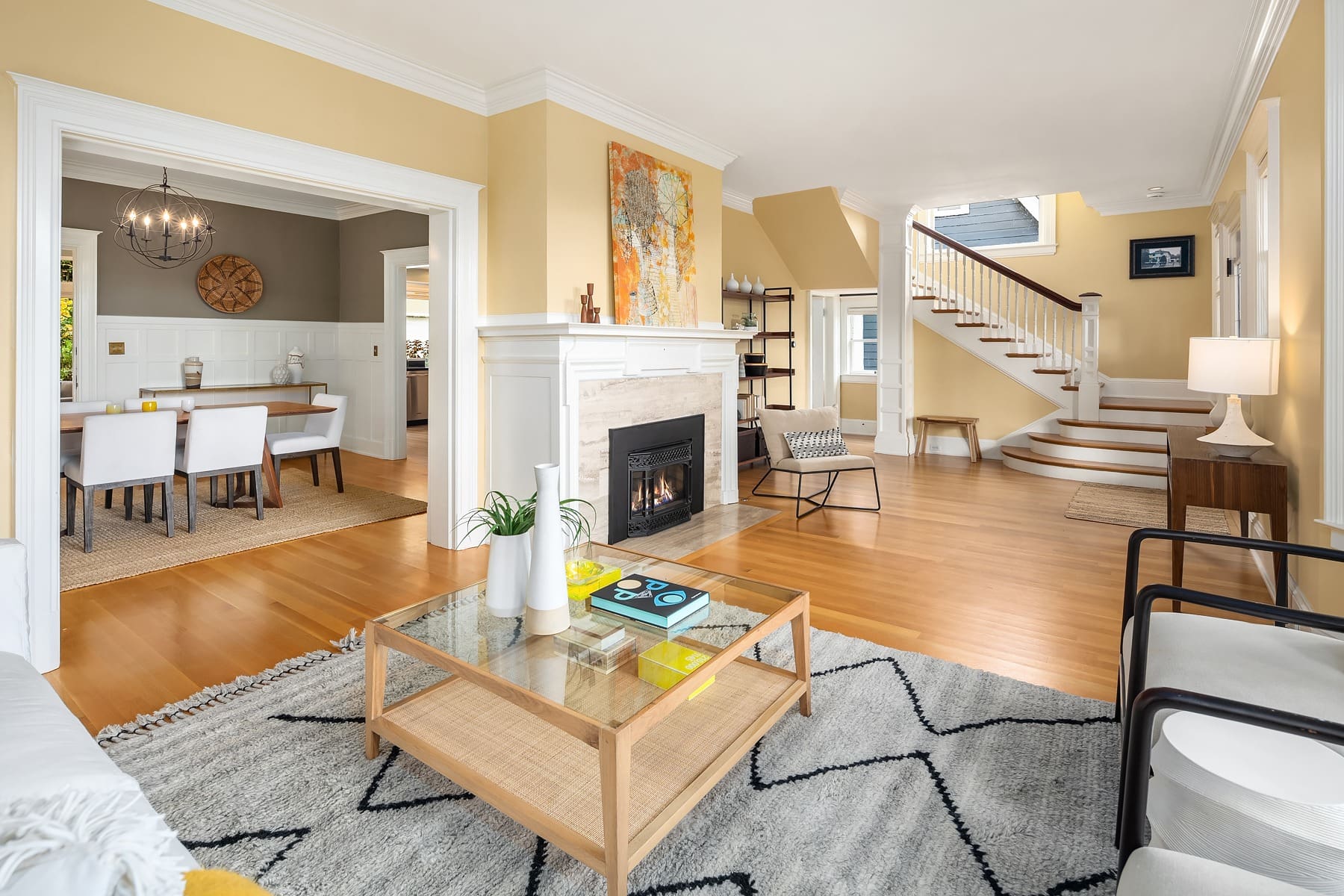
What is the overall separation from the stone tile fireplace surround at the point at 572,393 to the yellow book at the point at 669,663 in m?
2.16

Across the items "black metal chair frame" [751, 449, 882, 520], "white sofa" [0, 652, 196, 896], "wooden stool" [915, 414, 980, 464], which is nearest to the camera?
"white sofa" [0, 652, 196, 896]

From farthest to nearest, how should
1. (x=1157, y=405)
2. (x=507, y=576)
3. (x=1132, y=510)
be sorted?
(x=1157, y=405) → (x=1132, y=510) → (x=507, y=576)

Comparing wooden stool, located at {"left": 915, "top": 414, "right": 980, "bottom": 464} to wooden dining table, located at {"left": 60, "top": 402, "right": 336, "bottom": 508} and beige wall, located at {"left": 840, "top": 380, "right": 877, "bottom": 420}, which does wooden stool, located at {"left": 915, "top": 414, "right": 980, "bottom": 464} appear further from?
wooden dining table, located at {"left": 60, "top": 402, "right": 336, "bottom": 508}

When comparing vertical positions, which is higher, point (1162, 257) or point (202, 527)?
point (1162, 257)

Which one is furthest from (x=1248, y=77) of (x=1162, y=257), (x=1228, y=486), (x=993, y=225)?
(x=993, y=225)

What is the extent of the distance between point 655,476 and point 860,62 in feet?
8.55

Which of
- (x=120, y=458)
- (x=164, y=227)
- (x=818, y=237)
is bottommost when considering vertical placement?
(x=120, y=458)

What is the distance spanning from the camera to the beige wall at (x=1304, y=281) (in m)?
2.58

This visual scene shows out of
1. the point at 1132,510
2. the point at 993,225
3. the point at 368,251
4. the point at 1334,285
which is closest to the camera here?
the point at 1334,285

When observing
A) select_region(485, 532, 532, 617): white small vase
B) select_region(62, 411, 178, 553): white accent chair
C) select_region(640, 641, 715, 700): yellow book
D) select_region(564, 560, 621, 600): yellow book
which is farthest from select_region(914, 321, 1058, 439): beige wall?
select_region(62, 411, 178, 553): white accent chair

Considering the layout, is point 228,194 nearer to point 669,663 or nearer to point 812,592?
point 812,592

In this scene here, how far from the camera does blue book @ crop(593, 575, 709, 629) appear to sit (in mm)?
1979

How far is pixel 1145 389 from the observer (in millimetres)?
7344

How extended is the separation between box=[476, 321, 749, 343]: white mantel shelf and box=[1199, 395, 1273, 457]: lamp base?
2878 mm
